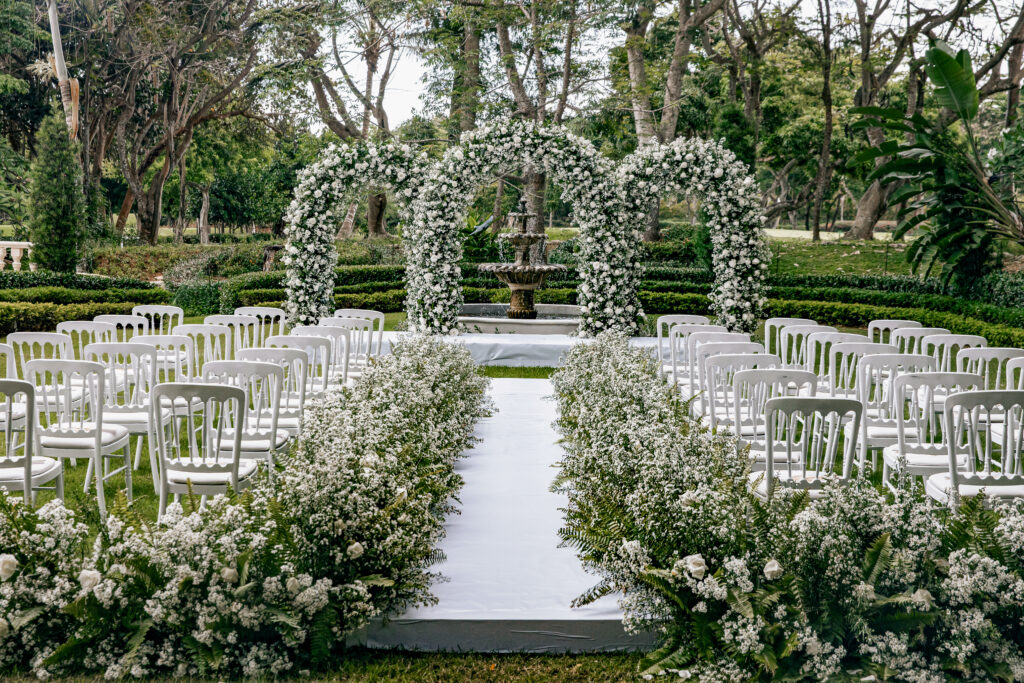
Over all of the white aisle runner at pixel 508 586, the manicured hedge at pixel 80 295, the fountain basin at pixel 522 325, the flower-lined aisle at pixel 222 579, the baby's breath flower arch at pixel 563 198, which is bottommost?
the white aisle runner at pixel 508 586

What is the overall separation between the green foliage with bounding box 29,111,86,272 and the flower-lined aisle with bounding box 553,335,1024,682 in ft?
54.7

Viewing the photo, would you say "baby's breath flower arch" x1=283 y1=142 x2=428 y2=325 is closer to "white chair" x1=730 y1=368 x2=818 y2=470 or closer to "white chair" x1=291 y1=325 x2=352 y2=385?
"white chair" x1=291 y1=325 x2=352 y2=385

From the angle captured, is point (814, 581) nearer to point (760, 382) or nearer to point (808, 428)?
point (808, 428)

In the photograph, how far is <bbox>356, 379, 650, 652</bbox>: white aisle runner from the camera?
11.6ft

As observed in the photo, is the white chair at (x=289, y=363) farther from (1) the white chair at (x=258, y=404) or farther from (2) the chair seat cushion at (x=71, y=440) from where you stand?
(2) the chair seat cushion at (x=71, y=440)

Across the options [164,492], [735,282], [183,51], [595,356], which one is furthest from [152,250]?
[164,492]

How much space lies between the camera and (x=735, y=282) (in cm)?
1150

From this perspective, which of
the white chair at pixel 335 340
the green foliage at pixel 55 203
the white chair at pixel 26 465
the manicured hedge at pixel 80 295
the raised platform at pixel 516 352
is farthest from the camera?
the green foliage at pixel 55 203

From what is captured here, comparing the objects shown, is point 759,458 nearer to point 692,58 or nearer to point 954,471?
point 954,471

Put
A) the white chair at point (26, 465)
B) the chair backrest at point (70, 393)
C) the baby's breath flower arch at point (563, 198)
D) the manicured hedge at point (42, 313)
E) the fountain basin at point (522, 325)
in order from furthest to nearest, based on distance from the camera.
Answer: the fountain basin at point (522, 325)
the manicured hedge at point (42, 313)
the baby's breath flower arch at point (563, 198)
the chair backrest at point (70, 393)
the white chair at point (26, 465)

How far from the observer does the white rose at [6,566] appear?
10.1 ft

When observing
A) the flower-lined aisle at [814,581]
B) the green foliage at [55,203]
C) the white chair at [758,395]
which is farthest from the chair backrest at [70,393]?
the green foliage at [55,203]

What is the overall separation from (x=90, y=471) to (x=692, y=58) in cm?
2178

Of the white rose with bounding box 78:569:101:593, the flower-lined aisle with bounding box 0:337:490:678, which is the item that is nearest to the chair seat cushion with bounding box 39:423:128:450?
the flower-lined aisle with bounding box 0:337:490:678
